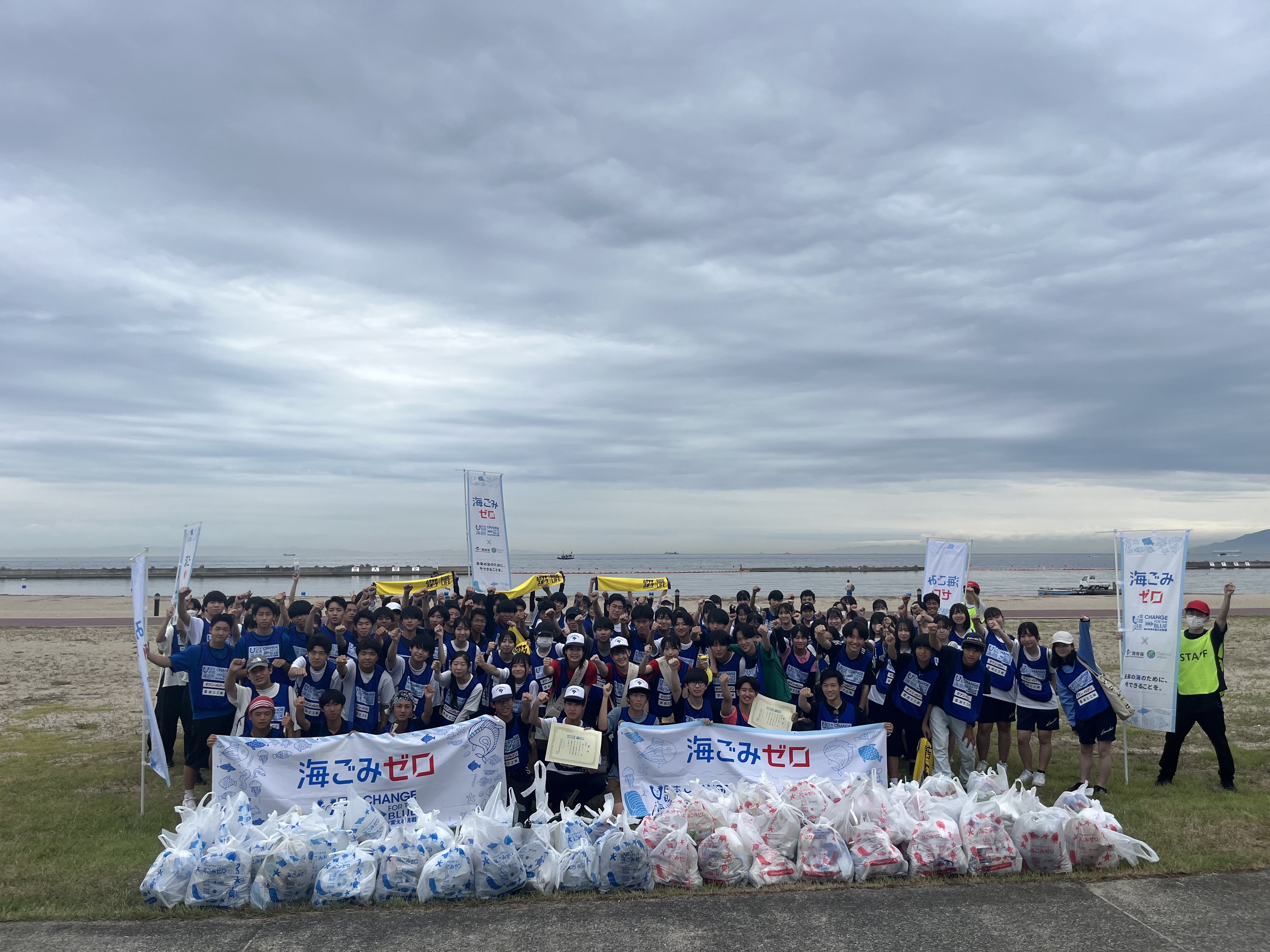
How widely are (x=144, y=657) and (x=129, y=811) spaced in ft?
4.95

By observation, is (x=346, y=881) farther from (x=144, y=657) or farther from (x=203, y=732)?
(x=144, y=657)

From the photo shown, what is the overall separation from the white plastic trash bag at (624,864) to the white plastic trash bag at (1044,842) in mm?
2744

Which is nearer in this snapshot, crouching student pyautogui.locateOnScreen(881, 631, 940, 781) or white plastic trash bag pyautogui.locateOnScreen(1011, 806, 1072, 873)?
white plastic trash bag pyautogui.locateOnScreen(1011, 806, 1072, 873)

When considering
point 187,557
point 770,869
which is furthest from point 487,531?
point 770,869

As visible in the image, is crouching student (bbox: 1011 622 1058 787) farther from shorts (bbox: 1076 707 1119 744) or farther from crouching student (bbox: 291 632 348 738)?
crouching student (bbox: 291 632 348 738)

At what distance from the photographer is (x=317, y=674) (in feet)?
25.9

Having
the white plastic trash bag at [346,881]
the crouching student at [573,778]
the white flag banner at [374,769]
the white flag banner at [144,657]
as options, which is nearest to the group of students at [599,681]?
the crouching student at [573,778]

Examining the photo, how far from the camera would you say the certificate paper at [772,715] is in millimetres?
7508

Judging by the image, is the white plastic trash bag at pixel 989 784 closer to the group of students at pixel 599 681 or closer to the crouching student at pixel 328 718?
the group of students at pixel 599 681

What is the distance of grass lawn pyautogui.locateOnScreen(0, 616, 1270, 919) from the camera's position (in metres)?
5.78

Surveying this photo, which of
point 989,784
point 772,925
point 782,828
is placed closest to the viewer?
point 772,925

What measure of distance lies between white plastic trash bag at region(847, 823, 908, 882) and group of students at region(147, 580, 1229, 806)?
5.52 feet

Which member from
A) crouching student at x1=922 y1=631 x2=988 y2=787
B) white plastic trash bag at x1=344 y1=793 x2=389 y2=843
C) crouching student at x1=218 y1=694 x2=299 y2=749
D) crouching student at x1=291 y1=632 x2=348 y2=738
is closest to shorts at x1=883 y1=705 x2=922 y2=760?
crouching student at x1=922 y1=631 x2=988 y2=787

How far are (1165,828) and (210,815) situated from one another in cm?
774
